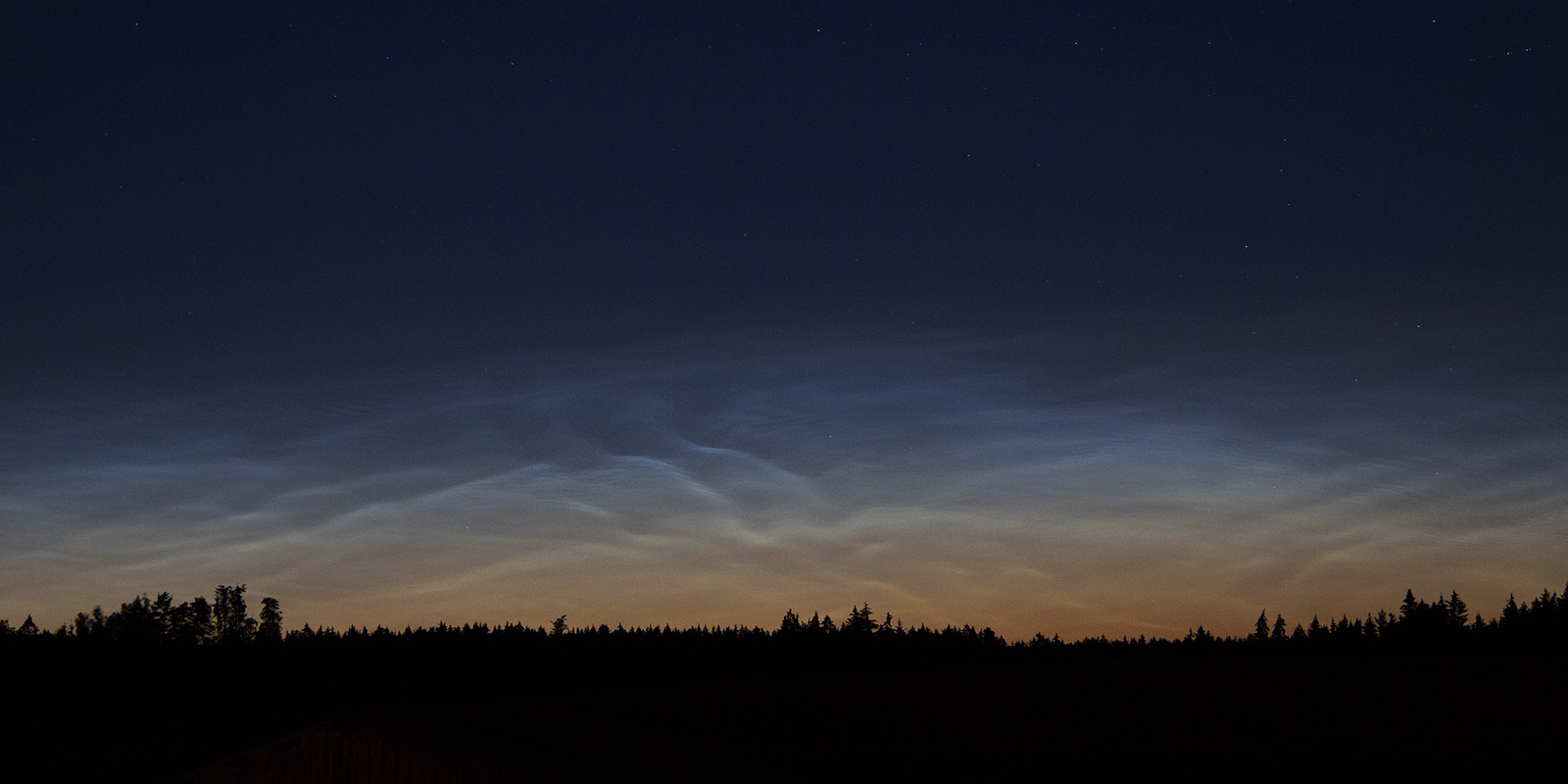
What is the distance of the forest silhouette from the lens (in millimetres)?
55250

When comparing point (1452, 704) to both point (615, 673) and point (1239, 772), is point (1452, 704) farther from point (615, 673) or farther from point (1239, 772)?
point (615, 673)

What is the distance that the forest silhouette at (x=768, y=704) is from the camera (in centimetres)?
5525

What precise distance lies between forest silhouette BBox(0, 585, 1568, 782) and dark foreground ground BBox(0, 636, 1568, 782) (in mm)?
215

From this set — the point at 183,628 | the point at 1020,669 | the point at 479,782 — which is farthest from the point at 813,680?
the point at 183,628

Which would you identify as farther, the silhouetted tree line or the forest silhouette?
the silhouetted tree line

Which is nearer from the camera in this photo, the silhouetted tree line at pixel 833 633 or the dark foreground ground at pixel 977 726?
the dark foreground ground at pixel 977 726

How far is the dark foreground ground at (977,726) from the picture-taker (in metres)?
51.3

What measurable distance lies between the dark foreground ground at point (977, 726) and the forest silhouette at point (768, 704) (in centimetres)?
22

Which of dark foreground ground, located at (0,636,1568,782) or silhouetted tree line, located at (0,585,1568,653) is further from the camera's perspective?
silhouetted tree line, located at (0,585,1568,653)

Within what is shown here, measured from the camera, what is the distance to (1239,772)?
215 ft

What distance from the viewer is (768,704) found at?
8738 centimetres

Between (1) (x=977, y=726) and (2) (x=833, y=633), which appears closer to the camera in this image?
(1) (x=977, y=726)

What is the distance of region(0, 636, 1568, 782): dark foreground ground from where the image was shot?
51.3 meters

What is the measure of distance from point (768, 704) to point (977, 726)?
55.0 feet
